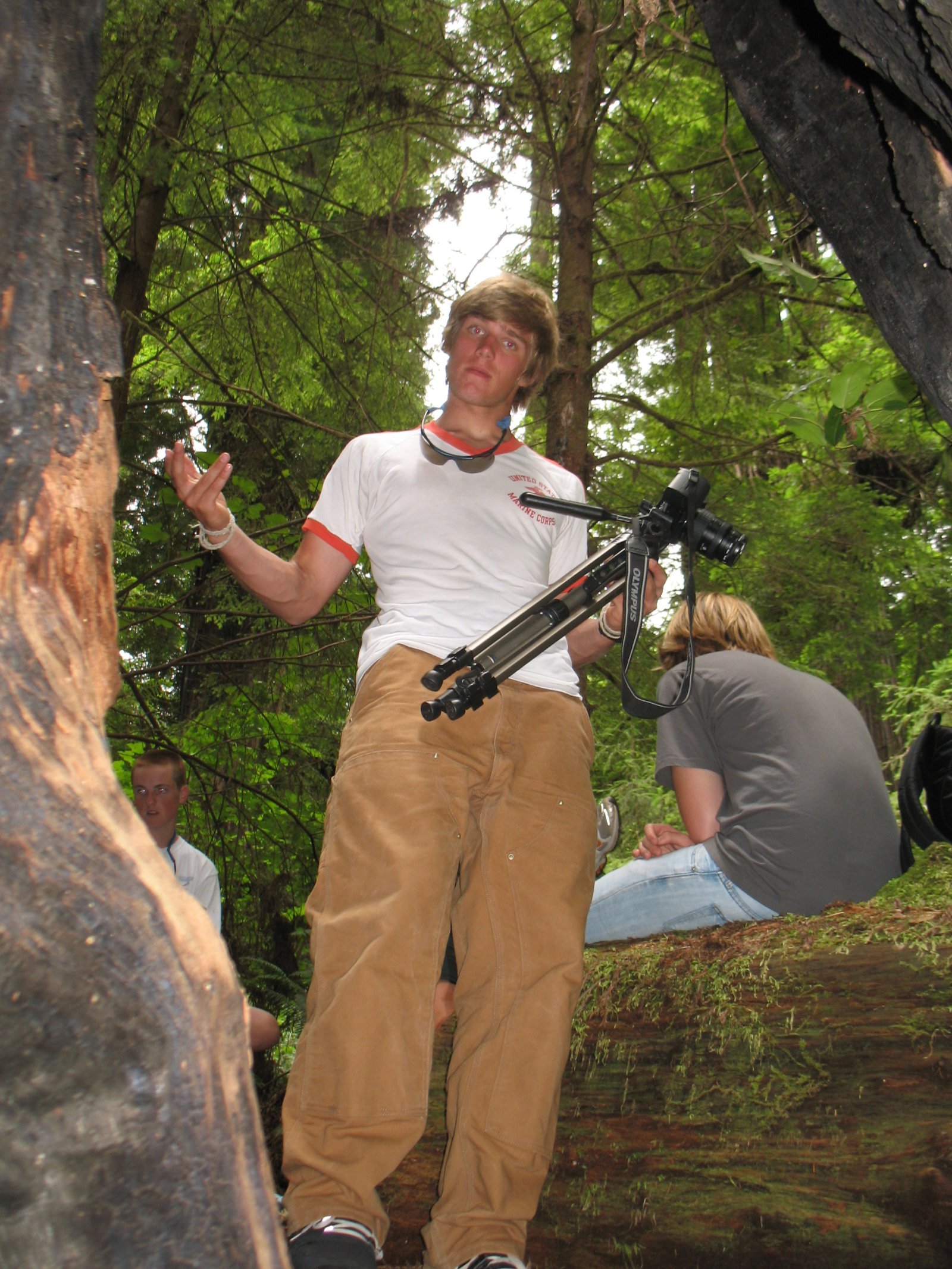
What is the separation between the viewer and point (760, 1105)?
9.21ft

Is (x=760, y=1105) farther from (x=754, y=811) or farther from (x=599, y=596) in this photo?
(x=599, y=596)

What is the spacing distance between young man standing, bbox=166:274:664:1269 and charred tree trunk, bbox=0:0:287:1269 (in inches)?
51.7

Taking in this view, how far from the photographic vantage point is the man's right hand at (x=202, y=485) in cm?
246

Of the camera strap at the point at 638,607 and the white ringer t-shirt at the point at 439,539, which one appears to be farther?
the white ringer t-shirt at the point at 439,539

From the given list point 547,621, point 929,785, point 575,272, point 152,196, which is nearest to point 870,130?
point 547,621

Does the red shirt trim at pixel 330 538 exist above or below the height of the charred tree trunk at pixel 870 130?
below

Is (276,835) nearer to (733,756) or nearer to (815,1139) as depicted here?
(733,756)

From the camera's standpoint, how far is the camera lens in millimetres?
2715

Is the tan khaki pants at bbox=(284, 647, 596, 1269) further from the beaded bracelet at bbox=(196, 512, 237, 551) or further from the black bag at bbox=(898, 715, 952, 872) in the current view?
the black bag at bbox=(898, 715, 952, 872)

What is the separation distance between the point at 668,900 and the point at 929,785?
938 mm

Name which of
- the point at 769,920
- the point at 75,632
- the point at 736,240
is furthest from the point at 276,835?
the point at 75,632

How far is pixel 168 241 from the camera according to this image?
6.45 meters

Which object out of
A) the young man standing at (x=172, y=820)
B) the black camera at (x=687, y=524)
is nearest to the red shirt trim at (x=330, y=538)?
the black camera at (x=687, y=524)

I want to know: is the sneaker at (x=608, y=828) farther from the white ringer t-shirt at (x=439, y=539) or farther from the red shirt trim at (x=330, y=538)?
the red shirt trim at (x=330, y=538)
